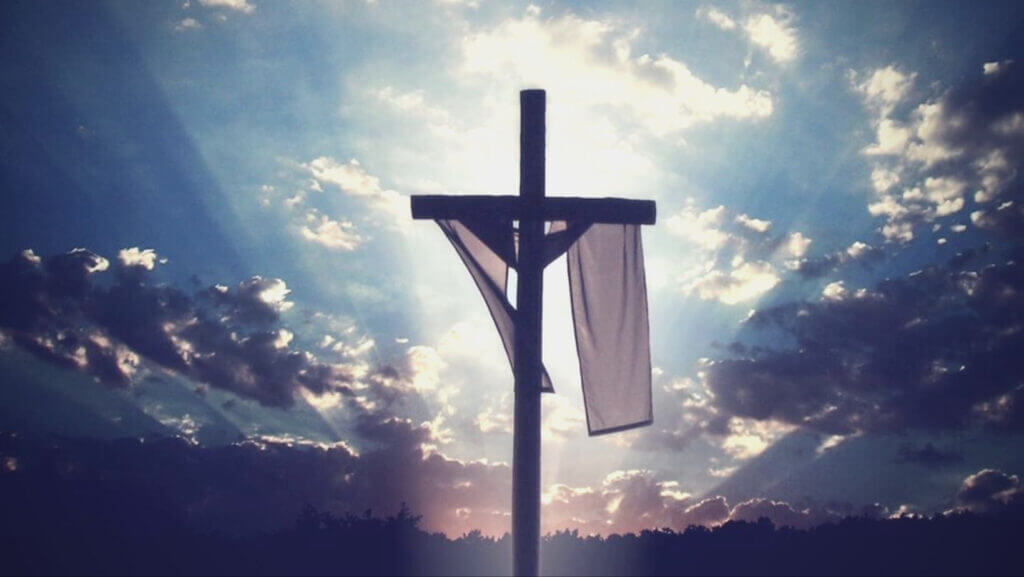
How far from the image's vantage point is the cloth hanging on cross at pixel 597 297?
18.0 feet

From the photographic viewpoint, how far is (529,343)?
196 inches

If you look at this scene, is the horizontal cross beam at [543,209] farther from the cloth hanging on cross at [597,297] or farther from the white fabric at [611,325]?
the white fabric at [611,325]

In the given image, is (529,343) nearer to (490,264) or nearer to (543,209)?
(490,264)

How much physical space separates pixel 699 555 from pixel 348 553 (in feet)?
26.3

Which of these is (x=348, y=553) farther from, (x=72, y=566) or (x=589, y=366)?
(x=589, y=366)

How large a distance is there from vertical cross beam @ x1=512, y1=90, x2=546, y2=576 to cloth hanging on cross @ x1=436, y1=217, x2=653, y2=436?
0.69 ft

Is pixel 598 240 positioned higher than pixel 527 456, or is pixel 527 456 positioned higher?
pixel 598 240

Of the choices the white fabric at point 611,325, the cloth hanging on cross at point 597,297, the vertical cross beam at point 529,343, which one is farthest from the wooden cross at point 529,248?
the white fabric at point 611,325

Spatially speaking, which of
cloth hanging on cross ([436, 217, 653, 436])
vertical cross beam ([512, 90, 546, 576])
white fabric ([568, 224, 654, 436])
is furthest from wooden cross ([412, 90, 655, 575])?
white fabric ([568, 224, 654, 436])

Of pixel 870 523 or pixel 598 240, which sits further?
pixel 870 523

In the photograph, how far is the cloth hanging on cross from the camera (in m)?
5.49

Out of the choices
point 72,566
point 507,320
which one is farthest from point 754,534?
point 72,566

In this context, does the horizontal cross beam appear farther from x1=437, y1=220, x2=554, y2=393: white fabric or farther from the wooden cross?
x1=437, y1=220, x2=554, y2=393: white fabric

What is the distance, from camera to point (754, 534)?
13539mm
